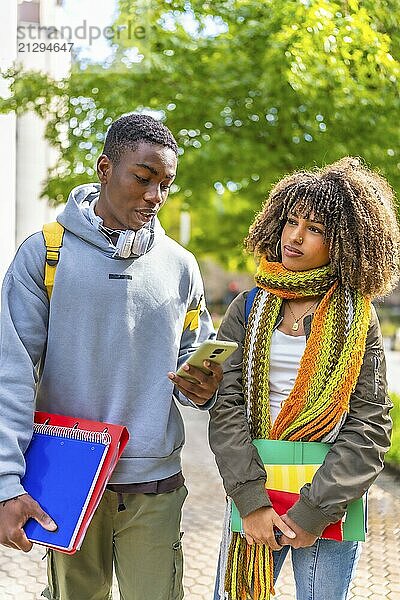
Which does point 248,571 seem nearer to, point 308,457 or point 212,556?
point 308,457

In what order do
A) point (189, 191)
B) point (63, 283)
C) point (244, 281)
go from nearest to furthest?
point (63, 283) < point (189, 191) < point (244, 281)

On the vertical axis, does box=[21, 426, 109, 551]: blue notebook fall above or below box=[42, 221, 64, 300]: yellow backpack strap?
below

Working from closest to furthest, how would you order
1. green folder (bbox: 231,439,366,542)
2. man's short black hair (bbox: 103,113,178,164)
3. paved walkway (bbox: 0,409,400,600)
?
man's short black hair (bbox: 103,113,178,164) → green folder (bbox: 231,439,366,542) → paved walkway (bbox: 0,409,400,600)

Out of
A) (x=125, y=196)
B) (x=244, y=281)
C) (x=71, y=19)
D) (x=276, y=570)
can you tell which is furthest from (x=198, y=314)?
(x=244, y=281)

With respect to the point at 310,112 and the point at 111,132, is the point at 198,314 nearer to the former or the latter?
the point at 111,132

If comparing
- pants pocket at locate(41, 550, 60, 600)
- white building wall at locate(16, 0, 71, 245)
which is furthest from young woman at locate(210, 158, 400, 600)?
white building wall at locate(16, 0, 71, 245)

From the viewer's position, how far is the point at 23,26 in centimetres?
886

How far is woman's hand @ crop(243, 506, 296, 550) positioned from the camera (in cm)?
271

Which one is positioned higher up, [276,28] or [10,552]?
[276,28]

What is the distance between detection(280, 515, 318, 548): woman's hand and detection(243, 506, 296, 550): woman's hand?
1cm

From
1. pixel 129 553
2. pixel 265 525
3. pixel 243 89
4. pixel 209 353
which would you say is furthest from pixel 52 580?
pixel 243 89

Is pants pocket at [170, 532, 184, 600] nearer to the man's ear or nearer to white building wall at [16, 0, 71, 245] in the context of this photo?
the man's ear

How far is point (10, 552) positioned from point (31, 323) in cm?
343

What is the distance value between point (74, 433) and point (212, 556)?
3.35 metres
